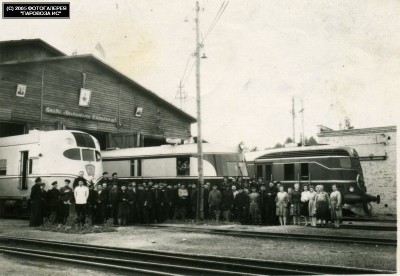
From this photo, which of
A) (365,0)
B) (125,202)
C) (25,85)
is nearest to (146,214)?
(125,202)

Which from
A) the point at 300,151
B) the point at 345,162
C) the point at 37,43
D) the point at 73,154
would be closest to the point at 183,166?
the point at 73,154

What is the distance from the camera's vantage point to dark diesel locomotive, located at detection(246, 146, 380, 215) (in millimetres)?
16984

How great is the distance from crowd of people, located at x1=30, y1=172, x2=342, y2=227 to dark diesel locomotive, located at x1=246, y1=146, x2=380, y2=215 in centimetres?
177

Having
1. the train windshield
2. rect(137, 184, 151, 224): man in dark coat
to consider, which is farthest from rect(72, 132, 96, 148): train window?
the train windshield

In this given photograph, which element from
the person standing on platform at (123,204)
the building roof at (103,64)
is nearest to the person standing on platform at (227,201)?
the person standing on platform at (123,204)

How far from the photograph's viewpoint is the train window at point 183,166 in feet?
57.1

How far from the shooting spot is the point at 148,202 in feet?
51.2

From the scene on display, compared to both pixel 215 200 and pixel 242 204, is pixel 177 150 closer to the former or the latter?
pixel 215 200

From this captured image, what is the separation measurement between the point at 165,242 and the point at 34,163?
6989 mm

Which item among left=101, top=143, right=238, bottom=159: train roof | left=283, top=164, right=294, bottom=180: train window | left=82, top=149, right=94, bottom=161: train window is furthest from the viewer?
left=283, top=164, right=294, bottom=180: train window

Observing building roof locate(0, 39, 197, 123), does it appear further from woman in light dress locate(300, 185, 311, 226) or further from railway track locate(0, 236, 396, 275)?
woman in light dress locate(300, 185, 311, 226)

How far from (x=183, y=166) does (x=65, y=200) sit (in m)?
5.01

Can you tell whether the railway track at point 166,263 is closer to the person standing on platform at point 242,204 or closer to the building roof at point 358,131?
the person standing on platform at point 242,204

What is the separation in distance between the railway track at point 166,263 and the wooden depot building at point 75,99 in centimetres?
968
